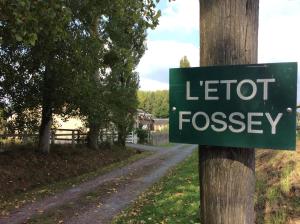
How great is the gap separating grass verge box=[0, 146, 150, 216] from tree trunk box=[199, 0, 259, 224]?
9.41m

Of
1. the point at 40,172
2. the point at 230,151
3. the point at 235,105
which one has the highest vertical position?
the point at 235,105

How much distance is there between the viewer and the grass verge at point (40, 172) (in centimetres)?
1377

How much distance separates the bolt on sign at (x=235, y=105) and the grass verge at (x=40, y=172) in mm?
9433

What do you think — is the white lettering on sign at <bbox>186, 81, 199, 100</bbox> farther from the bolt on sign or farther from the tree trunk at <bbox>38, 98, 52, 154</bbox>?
the tree trunk at <bbox>38, 98, 52, 154</bbox>

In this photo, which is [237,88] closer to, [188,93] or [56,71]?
[188,93]

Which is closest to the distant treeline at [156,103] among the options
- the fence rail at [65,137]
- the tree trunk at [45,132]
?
the fence rail at [65,137]

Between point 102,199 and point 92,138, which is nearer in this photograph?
point 102,199

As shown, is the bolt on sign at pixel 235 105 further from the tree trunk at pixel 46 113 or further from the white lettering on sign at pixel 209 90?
the tree trunk at pixel 46 113

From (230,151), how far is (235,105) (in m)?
0.27

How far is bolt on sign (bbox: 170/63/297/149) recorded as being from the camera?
90.4 inches

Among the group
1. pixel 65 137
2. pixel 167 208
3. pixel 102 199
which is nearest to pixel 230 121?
pixel 167 208

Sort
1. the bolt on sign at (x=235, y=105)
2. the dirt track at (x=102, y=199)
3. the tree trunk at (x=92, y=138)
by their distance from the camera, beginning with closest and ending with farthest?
the bolt on sign at (x=235, y=105), the dirt track at (x=102, y=199), the tree trunk at (x=92, y=138)

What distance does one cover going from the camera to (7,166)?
54.9 ft

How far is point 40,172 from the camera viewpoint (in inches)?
694
